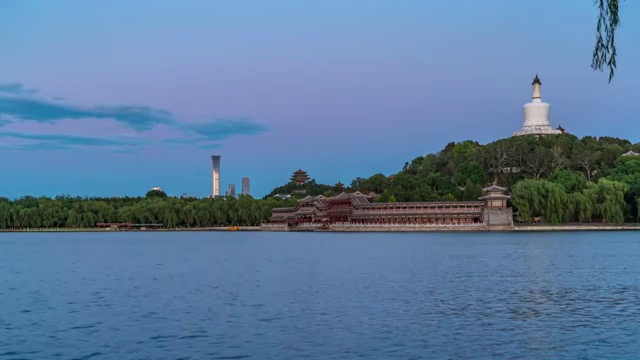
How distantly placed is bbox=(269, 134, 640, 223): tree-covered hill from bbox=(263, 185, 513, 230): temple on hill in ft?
10.0

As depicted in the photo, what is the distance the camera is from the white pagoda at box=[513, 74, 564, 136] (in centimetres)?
11600

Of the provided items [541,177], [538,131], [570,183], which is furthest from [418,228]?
[538,131]

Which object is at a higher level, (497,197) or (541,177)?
(541,177)

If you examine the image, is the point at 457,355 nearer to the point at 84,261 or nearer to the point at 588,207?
the point at 84,261

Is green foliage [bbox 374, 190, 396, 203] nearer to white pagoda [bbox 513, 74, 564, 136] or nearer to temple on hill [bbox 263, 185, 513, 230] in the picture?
temple on hill [bbox 263, 185, 513, 230]

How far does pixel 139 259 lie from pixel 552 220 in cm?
4732

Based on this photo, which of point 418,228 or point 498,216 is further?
point 418,228

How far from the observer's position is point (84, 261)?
50625mm

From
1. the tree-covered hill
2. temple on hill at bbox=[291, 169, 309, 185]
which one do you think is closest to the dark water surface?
the tree-covered hill

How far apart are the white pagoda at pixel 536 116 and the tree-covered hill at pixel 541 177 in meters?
5.52

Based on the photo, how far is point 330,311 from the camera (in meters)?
23.2

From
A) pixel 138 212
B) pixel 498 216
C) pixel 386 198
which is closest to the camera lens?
pixel 498 216

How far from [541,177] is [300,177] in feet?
234

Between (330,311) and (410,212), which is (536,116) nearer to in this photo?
(410,212)
